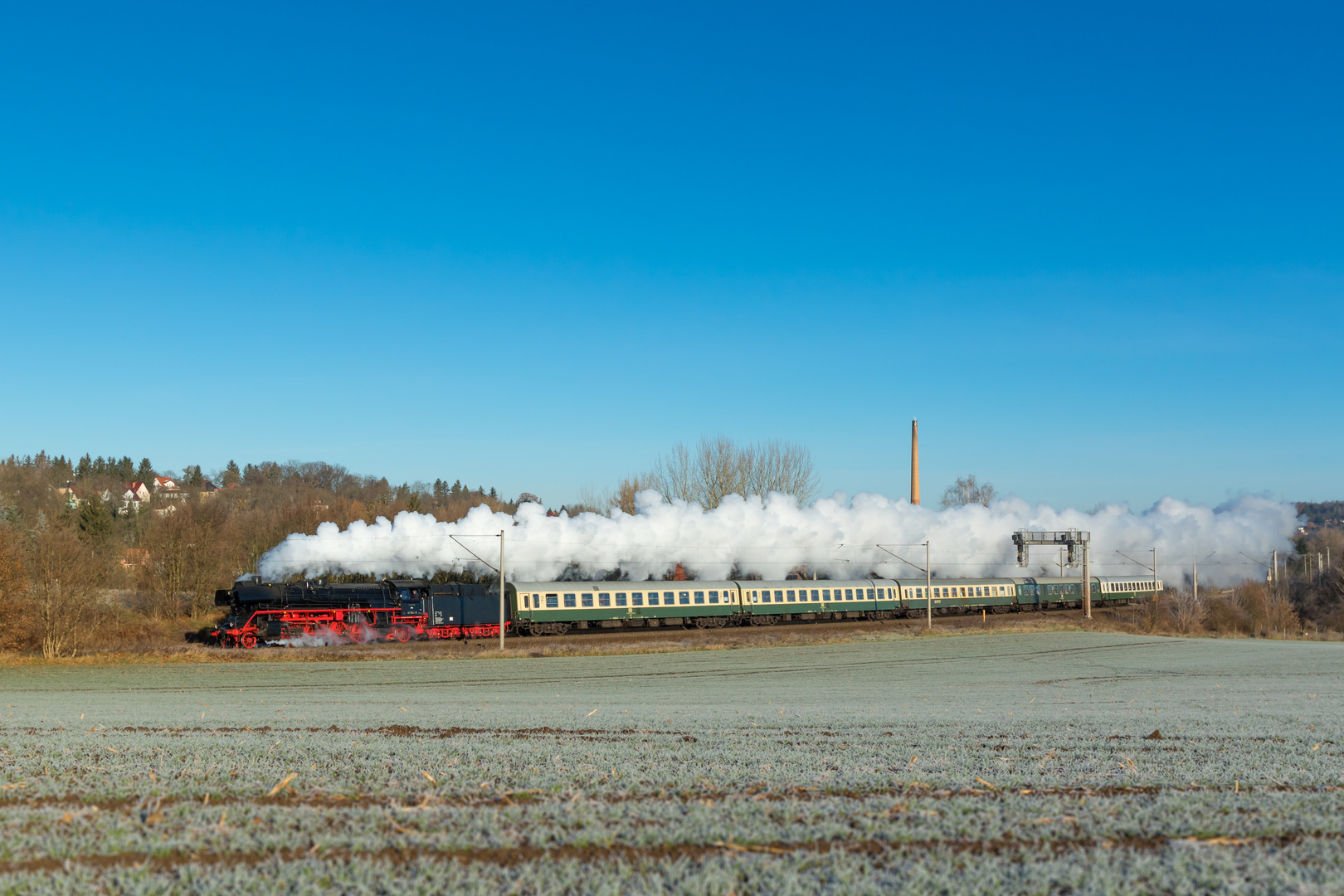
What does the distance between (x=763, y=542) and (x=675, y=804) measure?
65201 mm

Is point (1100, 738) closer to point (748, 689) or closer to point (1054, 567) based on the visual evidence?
point (748, 689)

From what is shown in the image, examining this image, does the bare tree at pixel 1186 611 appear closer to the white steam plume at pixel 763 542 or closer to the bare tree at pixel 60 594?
the white steam plume at pixel 763 542

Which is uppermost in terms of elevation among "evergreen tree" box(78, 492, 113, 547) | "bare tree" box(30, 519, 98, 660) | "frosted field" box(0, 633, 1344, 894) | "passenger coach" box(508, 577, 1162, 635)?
"evergreen tree" box(78, 492, 113, 547)

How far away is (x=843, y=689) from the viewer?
26.2 meters

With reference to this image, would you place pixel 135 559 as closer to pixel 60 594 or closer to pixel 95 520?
pixel 95 520

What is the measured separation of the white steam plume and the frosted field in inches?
1692

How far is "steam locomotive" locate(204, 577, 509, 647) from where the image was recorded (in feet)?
152

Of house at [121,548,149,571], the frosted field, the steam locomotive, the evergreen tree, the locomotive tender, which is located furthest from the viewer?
the evergreen tree

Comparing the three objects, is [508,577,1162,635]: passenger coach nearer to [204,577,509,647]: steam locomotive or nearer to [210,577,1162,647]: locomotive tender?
[210,577,1162,647]: locomotive tender

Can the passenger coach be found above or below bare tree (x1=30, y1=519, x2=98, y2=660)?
below

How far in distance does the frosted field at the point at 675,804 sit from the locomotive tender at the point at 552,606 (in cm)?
3415

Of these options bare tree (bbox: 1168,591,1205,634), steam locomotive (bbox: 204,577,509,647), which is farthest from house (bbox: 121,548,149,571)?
bare tree (bbox: 1168,591,1205,634)

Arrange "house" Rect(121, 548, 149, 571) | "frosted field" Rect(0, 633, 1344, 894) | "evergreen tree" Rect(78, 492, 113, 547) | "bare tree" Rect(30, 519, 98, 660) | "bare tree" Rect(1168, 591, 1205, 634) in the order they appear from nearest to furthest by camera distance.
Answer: "frosted field" Rect(0, 633, 1344, 894) < "bare tree" Rect(30, 519, 98, 660) < "bare tree" Rect(1168, 591, 1205, 634) < "house" Rect(121, 548, 149, 571) < "evergreen tree" Rect(78, 492, 113, 547)

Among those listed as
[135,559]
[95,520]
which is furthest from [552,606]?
[95,520]
